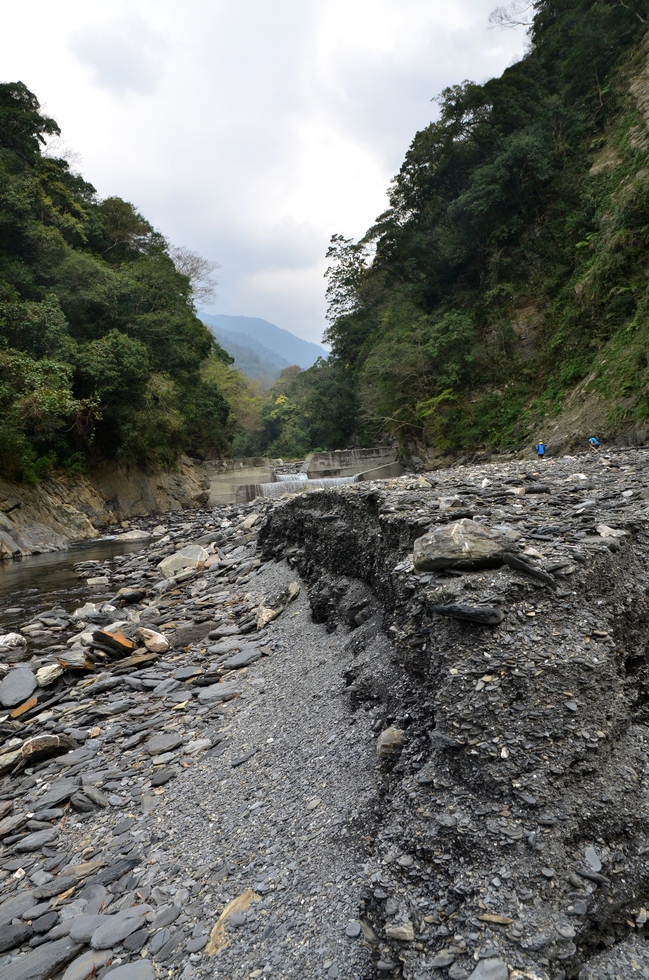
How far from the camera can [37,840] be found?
124 inches

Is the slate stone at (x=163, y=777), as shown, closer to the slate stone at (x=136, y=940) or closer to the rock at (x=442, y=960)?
the slate stone at (x=136, y=940)

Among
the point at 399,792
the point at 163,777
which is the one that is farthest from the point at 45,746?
the point at 399,792

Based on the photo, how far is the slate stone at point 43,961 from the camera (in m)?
2.20

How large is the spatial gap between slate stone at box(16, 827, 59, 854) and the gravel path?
0.73 m

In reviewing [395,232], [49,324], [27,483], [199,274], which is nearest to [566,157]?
[395,232]

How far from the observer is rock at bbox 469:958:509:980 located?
1.48 m

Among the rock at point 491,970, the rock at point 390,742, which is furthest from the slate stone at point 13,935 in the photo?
the rock at point 491,970

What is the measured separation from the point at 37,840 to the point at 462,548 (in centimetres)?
324

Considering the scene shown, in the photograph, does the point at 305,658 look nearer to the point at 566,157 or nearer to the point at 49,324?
the point at 49,324

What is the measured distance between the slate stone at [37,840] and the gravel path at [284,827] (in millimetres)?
733

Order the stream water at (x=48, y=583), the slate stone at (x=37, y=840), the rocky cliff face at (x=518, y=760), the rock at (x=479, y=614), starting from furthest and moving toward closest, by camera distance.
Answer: the stream water at (x=48, y=583) < the slate stone at (x=37, y=840) < the rock at (x=479, y=614) < the rocky cliff face at (x=518, y=760)

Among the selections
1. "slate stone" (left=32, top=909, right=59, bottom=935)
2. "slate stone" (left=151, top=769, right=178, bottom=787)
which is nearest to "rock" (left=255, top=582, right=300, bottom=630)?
"slate stone" (left=151, top=769, right=178, bottom=787)

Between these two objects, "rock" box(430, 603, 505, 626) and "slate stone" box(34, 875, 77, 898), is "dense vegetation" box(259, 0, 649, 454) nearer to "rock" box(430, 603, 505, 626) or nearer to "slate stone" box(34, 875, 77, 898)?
"rock" box(430, 603, 505, 626)

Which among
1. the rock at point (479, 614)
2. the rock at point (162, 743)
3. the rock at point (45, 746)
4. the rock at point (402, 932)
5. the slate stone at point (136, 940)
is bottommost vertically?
the rock at point (45, 746)
